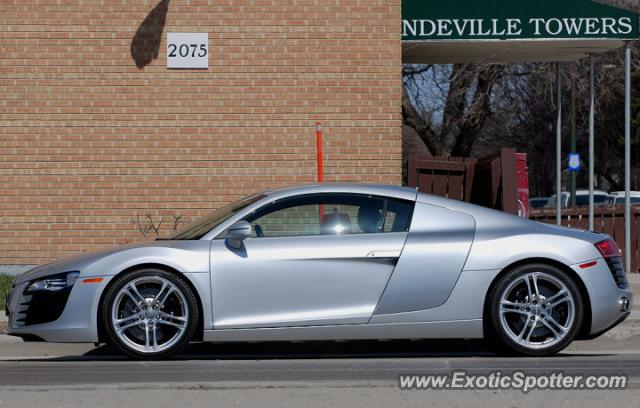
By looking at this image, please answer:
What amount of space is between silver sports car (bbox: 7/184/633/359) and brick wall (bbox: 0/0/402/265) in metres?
6.20

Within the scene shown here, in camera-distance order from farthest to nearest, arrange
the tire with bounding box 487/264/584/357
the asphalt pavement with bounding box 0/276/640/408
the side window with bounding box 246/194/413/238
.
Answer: the side window with bounding box 246/194/413/238, the tire with bounding box 487/264/584/357, the asphalt pavement with bounding box 0/276/640/408

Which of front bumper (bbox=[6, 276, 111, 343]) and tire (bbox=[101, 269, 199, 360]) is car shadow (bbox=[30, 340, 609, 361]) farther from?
front bumper (bbox=[6, 276, 111, 343])

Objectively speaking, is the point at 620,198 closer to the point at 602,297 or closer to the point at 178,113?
the point at 178,113

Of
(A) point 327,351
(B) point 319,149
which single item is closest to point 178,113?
(B) point 319,149

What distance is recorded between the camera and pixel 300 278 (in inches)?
303

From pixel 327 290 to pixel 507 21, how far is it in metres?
7.89

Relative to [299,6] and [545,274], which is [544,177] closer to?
[299,6]

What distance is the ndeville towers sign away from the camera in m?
14.5

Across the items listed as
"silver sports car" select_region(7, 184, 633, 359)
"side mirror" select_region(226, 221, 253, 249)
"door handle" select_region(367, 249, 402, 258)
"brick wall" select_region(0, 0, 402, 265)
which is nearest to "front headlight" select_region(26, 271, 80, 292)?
"silver sports car" select_region(7, 184, 633, 359)

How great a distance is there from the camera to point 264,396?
639 cm

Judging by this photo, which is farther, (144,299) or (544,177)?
(544,177)

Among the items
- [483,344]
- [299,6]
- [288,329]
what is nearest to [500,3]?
[299,6]

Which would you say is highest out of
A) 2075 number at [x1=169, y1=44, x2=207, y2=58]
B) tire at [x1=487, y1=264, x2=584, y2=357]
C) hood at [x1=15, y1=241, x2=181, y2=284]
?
2075 number at [x1=169, y1=44, x2=207, y2=58]

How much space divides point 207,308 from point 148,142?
669cm
